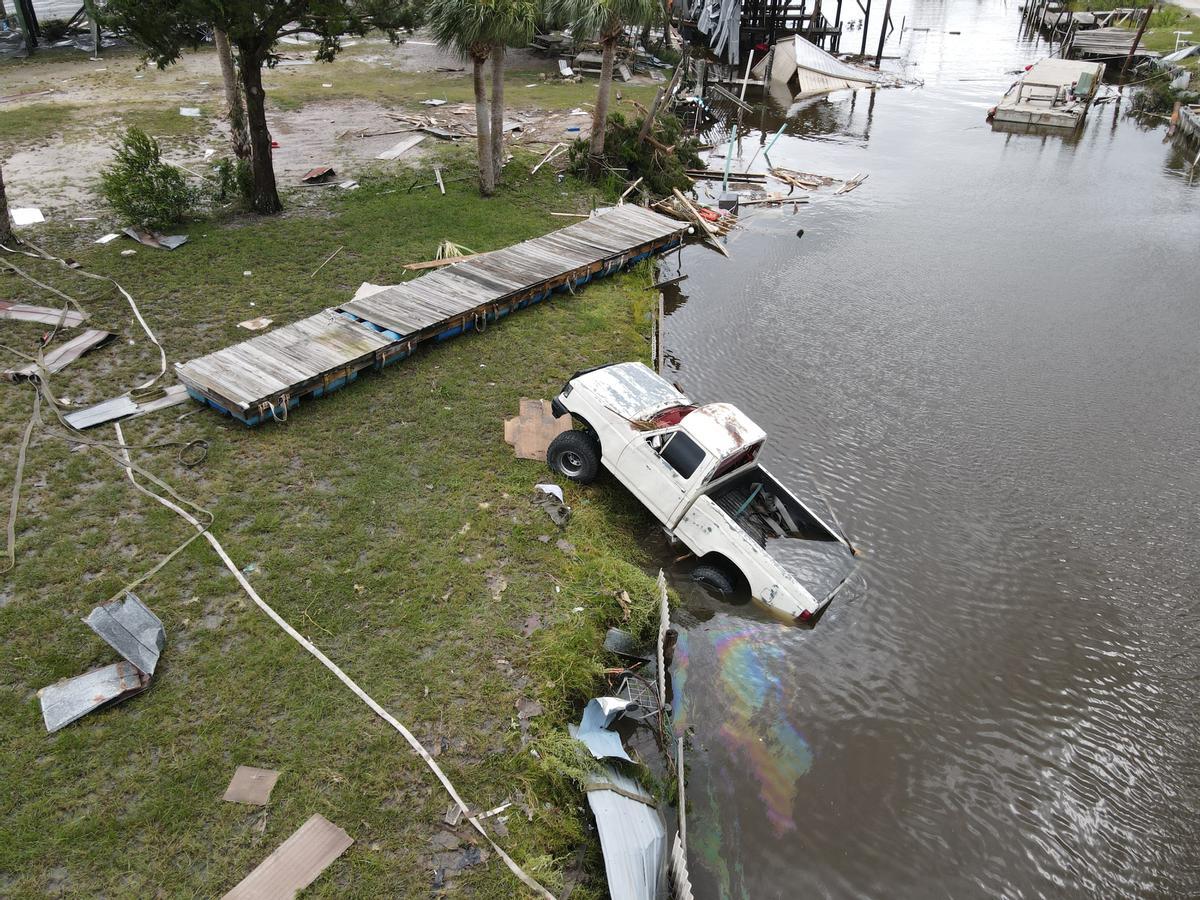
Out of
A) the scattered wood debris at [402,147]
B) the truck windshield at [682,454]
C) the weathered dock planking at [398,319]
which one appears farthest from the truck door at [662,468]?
the scattered wood debris at [402,147]

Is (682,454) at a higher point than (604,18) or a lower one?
lower

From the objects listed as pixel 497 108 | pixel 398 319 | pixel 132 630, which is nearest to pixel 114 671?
pixel 132 630

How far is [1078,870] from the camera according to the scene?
26.9ft

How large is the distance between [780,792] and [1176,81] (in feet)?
159

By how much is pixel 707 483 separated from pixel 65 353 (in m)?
12.2

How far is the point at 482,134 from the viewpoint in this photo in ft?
68.3

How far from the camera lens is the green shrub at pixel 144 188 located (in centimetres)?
1753

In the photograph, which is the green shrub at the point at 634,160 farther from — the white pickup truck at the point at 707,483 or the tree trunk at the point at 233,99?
the white pickup truck at the point at 707,483

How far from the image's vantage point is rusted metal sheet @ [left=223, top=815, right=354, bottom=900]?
6617mm

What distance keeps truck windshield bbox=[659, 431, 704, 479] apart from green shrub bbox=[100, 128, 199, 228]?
15108 mm

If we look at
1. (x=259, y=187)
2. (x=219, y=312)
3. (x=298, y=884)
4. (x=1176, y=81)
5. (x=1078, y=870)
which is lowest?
(x=1078, y=870)

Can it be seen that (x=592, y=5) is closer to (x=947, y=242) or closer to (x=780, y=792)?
(x=947, y=242)

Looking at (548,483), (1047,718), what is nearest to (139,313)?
(548,483)

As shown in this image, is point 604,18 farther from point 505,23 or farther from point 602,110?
point 505,23
